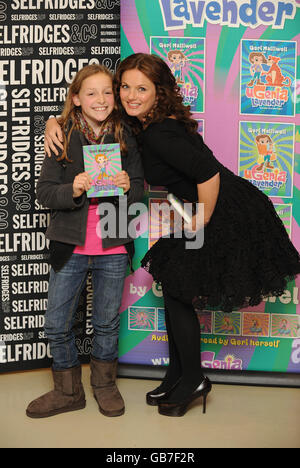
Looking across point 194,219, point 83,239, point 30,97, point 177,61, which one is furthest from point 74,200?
point 177,61

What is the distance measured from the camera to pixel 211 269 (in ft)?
7.38

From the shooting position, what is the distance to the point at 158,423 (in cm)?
237

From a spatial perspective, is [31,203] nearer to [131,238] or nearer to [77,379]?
[131,238]

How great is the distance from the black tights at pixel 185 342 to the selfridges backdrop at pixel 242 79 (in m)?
0.47

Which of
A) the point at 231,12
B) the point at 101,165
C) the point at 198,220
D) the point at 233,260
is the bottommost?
the point at 233,260

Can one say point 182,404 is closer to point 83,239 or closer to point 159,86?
point 83,239

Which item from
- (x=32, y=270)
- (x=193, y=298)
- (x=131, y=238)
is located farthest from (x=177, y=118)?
(x=32, y=270)

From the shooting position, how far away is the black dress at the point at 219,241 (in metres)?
2.22

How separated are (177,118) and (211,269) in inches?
24.0

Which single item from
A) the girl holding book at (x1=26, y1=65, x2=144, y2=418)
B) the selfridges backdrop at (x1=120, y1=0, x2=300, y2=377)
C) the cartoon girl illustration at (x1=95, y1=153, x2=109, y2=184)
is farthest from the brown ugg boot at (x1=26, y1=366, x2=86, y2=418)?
the cartoon girl illustration at (x1=95, y1=153, x2=109, y2=184)

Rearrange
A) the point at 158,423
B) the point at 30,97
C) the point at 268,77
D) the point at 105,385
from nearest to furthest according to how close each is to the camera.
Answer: the point at 158,423, the point at 105,385, the point at 268,77, the point at 30,97

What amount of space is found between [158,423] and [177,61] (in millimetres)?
1566

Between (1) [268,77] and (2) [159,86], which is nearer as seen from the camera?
(2) [159,86]

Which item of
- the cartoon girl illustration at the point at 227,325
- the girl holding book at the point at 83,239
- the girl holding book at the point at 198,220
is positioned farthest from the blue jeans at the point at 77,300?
the cartoon girl illustration at the point at 227,325
